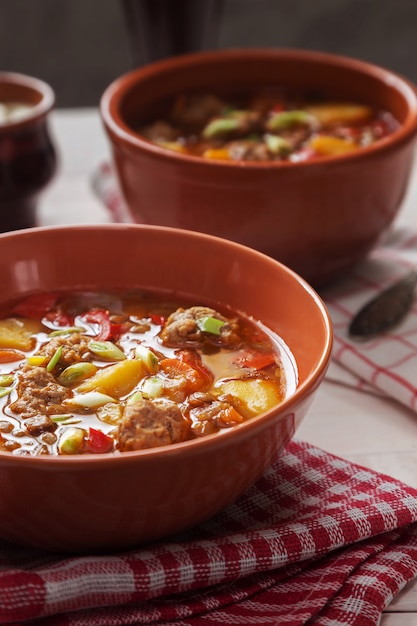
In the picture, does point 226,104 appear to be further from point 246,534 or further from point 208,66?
point 246,534

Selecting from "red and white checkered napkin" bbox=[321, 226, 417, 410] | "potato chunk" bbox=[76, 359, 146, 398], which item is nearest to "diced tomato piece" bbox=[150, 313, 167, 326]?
"potato chunk" bbox=[76, 359, 146, 398]

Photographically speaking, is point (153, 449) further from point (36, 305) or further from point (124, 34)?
point (124, 34)

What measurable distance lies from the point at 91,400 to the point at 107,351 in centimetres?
19

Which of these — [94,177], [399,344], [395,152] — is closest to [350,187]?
[395,152]

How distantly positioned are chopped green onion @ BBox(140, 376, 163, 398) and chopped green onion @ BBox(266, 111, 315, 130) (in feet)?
4.89

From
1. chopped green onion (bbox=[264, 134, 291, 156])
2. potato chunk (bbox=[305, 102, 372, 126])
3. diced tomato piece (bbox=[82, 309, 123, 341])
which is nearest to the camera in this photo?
diced tomato piece (bbox=[82, 309, 123, 341])

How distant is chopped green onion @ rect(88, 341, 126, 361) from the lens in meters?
2.18

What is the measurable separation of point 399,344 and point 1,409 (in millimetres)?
1227

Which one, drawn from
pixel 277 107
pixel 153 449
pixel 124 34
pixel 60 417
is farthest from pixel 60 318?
pixel 124 34

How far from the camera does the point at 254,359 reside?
2.23 m

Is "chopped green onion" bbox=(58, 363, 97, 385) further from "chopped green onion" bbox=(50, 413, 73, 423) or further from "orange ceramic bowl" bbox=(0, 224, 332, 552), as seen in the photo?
"orange ceramic bowl" bbox=(0, 224, 332, 552)

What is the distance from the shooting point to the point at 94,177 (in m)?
3.79

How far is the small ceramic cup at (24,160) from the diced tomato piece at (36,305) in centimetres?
86

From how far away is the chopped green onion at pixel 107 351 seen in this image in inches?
85.8
